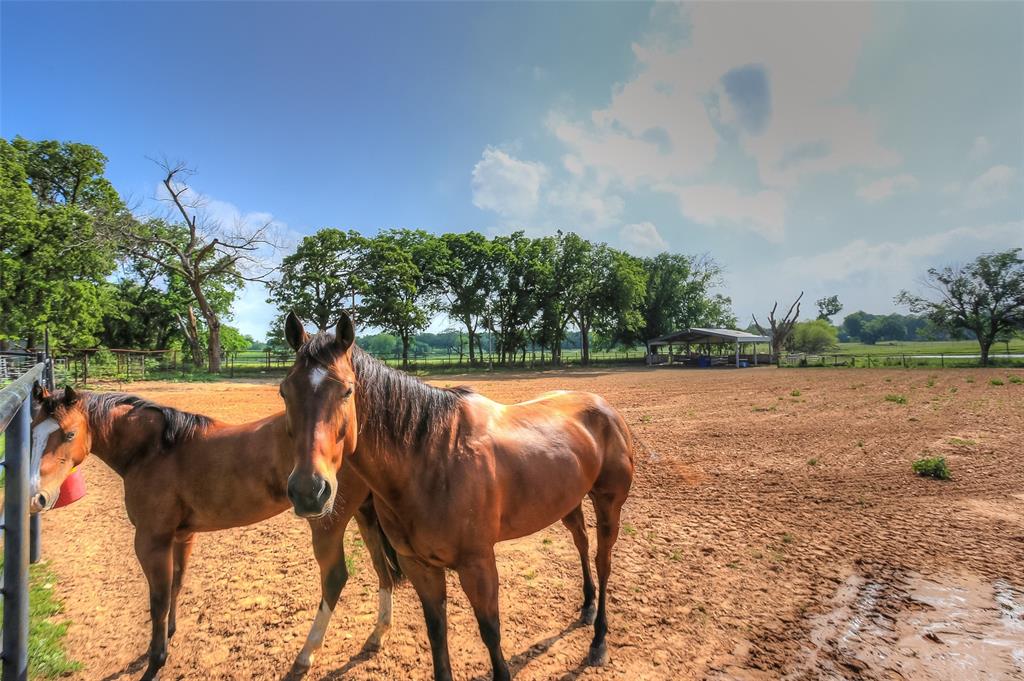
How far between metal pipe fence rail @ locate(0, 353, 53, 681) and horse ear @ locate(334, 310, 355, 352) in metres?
1.06

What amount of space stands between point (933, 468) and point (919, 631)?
4862 mm

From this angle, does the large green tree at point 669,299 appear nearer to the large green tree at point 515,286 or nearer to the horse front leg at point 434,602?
the large green tree at point 515,286

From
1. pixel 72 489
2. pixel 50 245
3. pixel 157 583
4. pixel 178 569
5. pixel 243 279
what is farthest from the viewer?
pixel 243 279

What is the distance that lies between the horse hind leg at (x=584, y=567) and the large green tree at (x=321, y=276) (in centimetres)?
3197

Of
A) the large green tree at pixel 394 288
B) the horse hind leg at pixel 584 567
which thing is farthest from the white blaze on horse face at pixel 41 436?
the large green tree at pixel 394 288

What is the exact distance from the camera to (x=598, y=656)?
292cm

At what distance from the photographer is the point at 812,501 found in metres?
5.77

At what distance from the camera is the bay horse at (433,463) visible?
5.65ft

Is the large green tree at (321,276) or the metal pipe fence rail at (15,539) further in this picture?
the large green tree at (321,276)

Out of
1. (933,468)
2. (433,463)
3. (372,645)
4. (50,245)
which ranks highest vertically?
(50,245)

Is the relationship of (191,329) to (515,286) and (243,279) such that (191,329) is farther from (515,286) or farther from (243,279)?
(515,286)

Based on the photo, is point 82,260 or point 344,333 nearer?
point 344,333

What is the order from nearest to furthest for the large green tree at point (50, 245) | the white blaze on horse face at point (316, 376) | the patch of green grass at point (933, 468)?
the white blaze on horse face at point (316, 376), the patch of green grass at point (933, 468), the large green tree at point (50, 245)

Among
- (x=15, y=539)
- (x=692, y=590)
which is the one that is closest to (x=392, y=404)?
(x=15, y=539)
